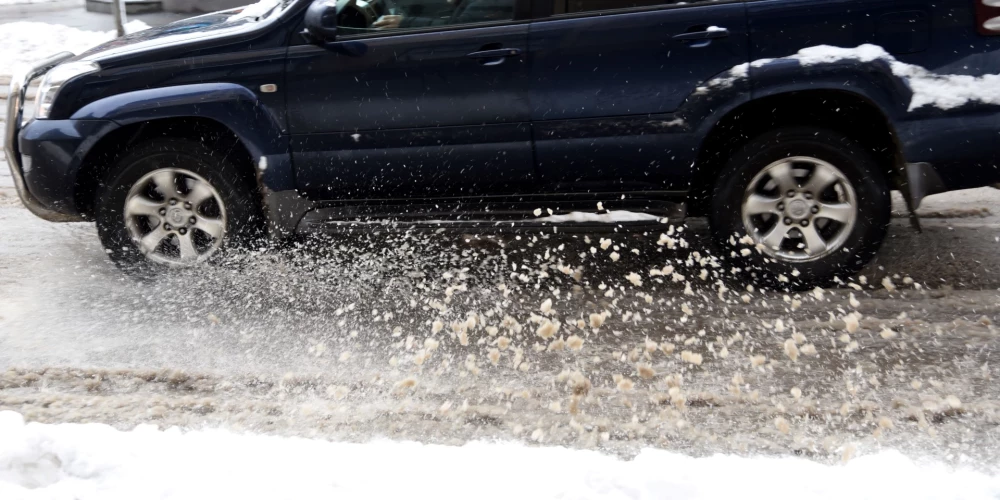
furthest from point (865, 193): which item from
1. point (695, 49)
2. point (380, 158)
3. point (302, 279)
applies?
point (302, 279)

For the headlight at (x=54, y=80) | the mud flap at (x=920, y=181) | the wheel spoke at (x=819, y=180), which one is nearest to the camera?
the mud flap at (x=920, y=181)

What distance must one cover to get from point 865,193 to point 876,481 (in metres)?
1.83

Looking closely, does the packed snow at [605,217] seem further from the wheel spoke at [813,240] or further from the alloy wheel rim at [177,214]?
the alloy wheel rim at [177,214]

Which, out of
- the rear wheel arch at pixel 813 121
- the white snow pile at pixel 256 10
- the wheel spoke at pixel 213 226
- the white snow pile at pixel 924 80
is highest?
the white snow pile at pixel 256 10

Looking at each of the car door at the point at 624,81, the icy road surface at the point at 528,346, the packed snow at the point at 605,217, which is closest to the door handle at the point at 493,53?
the car door at the point at 624,81

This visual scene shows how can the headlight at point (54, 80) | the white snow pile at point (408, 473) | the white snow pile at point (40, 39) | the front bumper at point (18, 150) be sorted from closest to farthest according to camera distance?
the white snow pile at point (408, 473), the headlight at point (54, 80), the front bumper at point (18, 150), the white snow pile at point (40, 39)

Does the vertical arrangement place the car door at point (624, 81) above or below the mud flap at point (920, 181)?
above

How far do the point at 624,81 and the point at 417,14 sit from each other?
1081mm

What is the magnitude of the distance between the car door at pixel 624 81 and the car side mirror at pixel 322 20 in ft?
3.18

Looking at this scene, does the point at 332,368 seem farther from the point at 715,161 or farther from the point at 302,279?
the point at 715,161

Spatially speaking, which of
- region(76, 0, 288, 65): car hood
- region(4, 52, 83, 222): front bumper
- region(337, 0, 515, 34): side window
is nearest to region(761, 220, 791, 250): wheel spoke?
region(337, 0, 515, 34): side window

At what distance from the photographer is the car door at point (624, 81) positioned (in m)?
4.05

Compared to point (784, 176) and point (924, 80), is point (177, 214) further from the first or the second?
point (924, 80)

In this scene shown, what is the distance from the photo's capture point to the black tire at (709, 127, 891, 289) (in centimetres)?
407
